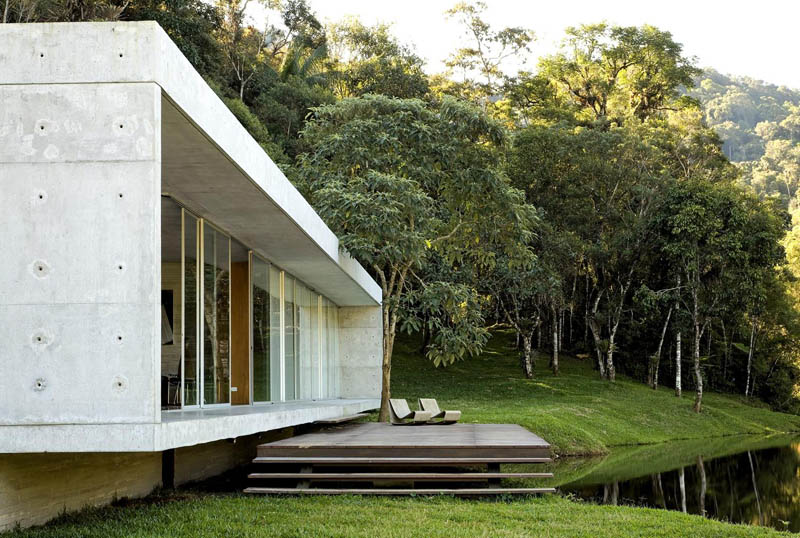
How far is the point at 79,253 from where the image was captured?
633cm

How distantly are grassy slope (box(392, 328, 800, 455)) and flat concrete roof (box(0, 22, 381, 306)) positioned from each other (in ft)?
30.2

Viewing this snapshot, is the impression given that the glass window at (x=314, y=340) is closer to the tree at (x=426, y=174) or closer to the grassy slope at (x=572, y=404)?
the tree at (x=426, y=174)

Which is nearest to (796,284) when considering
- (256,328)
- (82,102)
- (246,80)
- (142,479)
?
(246,80)

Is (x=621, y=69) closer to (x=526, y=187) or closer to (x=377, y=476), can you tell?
(x=526, y=187)

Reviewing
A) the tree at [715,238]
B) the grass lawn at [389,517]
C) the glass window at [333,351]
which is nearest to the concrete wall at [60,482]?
the grass lawn at [389,517]

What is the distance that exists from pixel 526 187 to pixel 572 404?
26.9 ft

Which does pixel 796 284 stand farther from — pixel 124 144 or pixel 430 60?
pixel 124 144

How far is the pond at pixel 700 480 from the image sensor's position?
12.3m

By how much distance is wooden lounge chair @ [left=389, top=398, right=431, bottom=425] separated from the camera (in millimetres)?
14656

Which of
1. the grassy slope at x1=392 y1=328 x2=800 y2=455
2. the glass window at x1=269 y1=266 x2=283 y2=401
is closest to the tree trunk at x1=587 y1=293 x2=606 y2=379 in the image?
the grassy slope at x1=392 y1=328 x2=800 y2=455

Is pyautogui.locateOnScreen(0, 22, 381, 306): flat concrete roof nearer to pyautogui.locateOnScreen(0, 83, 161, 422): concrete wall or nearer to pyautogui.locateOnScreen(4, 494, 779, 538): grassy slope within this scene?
pyautogui.locateOnScreen(0, 83, 161, 422): concrete wall

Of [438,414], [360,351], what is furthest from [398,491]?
[360,351]

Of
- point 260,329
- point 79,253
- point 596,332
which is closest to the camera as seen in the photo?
point 79,253

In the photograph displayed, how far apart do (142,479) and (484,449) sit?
373cm
